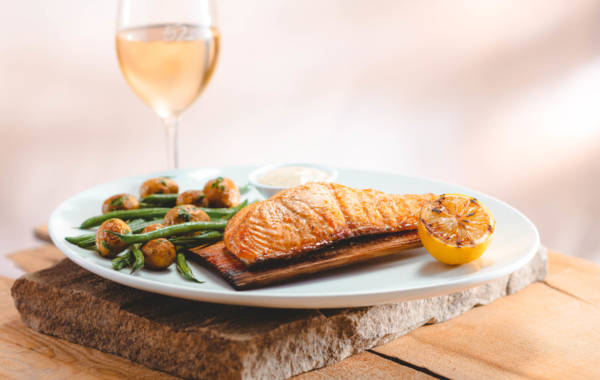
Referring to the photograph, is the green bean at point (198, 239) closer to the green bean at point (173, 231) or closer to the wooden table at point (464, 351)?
the green bean at point (173, 231)

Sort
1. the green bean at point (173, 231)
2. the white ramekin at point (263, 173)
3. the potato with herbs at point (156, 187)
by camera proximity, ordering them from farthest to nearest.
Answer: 1. the potato with herbs at point (156, 187)
2. the white ramekin at point (263, 173)
3. the green bean at point (173, 231)

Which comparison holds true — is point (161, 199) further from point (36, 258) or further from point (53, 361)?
point (53, 361)

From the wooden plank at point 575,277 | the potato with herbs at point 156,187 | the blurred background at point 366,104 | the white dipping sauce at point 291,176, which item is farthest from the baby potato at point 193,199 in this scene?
the blurred background at point 366,104

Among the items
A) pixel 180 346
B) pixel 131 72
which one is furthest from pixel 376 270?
pixel 131 72

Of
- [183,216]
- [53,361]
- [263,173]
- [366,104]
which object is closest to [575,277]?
[263,173]

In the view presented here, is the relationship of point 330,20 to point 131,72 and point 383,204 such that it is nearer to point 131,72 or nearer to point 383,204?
point 131,72
